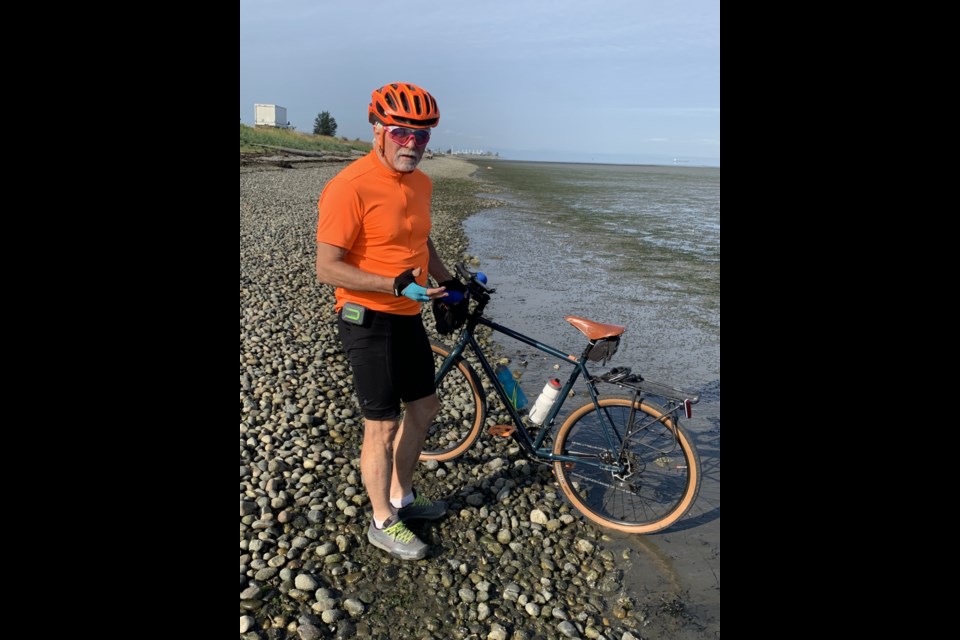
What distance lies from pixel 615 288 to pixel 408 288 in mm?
11130

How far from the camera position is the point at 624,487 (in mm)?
4648

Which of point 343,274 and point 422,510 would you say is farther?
point 422,510

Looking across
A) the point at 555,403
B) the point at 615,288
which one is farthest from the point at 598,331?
the point at 615,288

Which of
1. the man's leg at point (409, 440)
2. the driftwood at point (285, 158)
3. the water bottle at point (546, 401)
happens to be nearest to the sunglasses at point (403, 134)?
the man's leg at point (409, 440)

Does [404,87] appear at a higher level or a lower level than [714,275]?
higher

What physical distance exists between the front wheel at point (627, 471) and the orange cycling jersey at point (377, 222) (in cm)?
164

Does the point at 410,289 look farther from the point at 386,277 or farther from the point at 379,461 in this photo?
the point at 379,461

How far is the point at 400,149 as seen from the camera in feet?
11.5

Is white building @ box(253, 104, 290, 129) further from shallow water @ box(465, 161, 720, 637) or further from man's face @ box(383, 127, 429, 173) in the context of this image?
man's face @ box(383, 127, 429, 173)

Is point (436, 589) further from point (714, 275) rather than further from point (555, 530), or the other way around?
point (714, 275)

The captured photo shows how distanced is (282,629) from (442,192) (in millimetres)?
36024

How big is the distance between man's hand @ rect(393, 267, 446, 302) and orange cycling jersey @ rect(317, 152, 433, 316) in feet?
0.48
